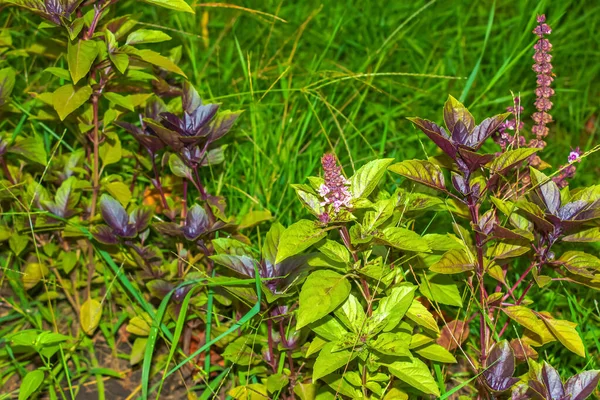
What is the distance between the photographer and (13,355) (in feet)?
7.79

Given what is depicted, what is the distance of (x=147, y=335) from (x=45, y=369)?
1.04 ft

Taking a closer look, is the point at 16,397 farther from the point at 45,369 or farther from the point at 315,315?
the point at 315,315

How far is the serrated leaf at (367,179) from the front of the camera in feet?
6.00

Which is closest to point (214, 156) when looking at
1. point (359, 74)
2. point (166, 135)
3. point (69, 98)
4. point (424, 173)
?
point (166, 135)

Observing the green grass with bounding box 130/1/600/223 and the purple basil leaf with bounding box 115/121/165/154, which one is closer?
the purple basil leaf with bounding box 115/121/165/154

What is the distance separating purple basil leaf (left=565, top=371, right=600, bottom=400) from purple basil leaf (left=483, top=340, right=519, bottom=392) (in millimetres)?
124

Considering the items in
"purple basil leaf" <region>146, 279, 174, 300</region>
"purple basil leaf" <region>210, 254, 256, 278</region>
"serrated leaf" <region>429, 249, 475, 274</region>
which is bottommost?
"purple basil leaf" <region>146, 279, 174, 300</region>

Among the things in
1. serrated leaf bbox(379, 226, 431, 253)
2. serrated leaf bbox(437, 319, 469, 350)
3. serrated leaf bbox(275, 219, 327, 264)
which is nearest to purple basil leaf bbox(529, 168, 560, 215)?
serrated leaf bbox(379, 226, 431, 253)

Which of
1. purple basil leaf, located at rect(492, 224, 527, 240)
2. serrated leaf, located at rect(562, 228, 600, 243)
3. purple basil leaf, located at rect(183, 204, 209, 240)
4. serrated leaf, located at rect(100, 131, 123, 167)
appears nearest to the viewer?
purple basil leaf, located at rect(492, 224, 527, 240)

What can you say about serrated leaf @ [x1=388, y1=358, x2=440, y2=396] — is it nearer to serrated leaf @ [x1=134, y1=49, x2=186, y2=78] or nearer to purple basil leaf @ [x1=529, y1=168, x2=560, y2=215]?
purple basil leaf @ [x1=529, y1=168, x2=560, y2=215]

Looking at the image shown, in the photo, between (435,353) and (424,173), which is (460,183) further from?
(435,353)

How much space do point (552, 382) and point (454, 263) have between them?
362 millimetres

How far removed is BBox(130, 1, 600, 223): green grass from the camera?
9.09 feet

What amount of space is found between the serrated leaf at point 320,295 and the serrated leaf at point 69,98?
34.2 inches
